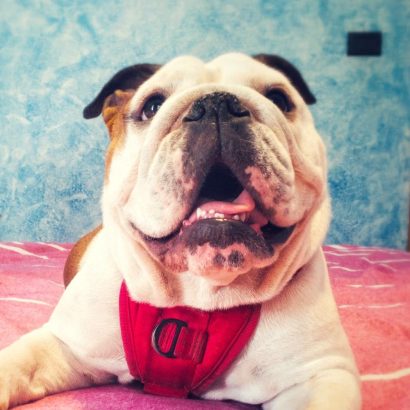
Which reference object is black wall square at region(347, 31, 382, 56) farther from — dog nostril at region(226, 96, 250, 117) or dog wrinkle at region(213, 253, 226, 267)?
dog wrinkle at region(213, 253, 226, 267)

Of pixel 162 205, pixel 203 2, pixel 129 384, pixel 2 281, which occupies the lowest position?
pixel 2 281

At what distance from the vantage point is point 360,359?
155 centimetres

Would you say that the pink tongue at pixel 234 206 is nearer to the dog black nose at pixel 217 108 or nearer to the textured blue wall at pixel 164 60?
the dog black nose at pixel 217 108

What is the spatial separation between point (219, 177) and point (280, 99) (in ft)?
1.10

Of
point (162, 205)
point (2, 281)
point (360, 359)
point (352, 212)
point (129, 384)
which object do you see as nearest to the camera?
point (162, 205)

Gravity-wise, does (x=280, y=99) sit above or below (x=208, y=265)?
above

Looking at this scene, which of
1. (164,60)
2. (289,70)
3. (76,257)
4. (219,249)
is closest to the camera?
(219,249)

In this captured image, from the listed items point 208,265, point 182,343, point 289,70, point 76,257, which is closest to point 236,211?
point 208,265

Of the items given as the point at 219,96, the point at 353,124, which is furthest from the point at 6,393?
the point at 353,124

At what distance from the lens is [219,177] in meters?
1.10

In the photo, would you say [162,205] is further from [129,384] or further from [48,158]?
[48,158]

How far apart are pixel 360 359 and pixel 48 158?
3.09 meters

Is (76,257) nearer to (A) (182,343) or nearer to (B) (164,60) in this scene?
(A) (182,343)

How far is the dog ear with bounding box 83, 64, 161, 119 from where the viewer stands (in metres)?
1.49
